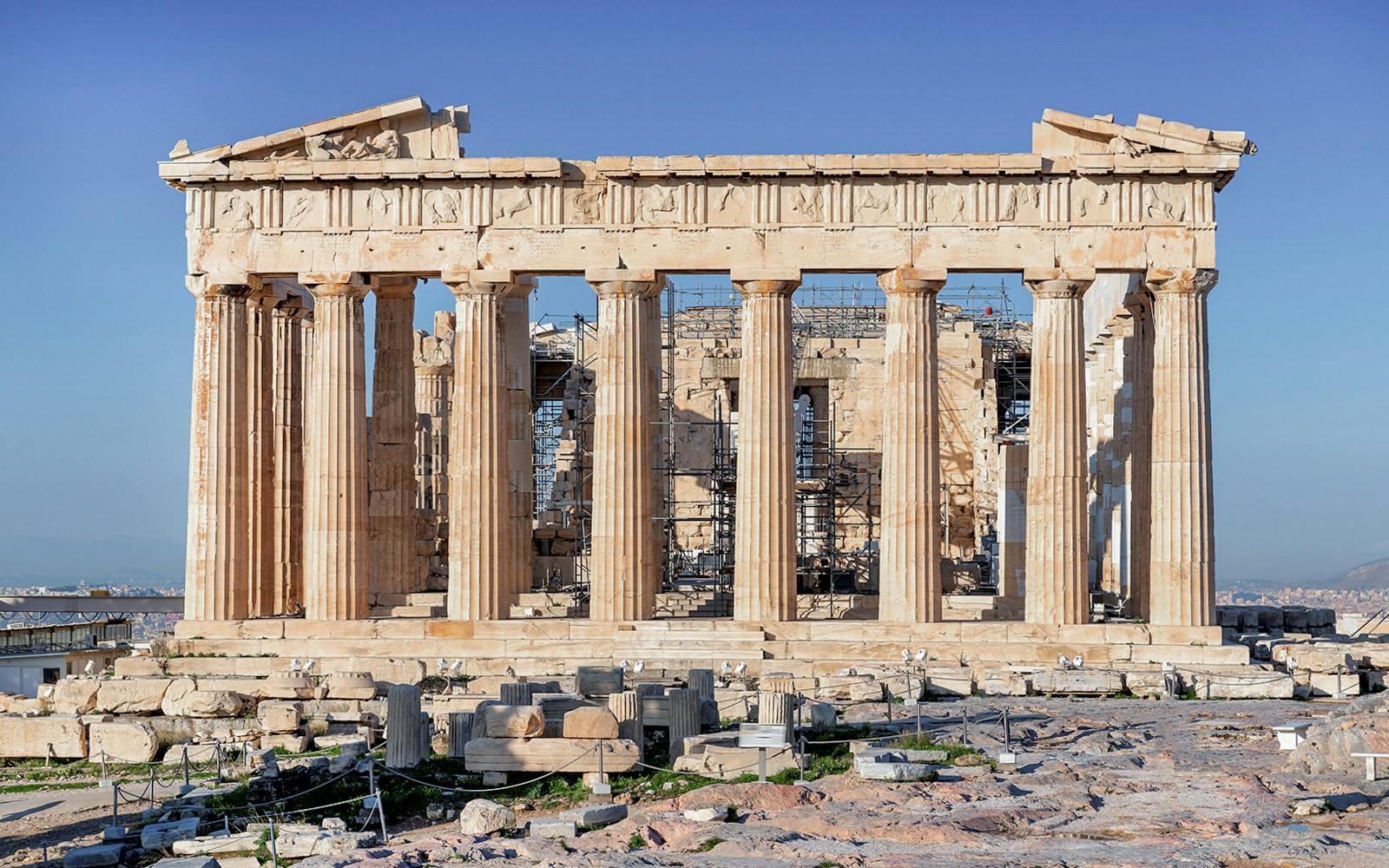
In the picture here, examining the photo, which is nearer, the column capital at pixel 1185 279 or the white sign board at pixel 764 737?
the white sign board at pixel 764 737

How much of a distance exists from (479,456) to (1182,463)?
51.2ft

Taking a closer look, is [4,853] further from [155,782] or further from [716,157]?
[716,157]

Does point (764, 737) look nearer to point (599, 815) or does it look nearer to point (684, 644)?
point (599, 815)

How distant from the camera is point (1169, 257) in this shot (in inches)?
1462

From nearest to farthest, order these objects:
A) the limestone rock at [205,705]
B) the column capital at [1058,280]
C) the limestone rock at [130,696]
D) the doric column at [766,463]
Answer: the limestone rock at [205,705] < the limestone rock at [130,696] < the column capital at [1058,280] < the doric column at [766,463]

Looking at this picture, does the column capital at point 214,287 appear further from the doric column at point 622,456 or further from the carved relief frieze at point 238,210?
the doric column at point 622,456

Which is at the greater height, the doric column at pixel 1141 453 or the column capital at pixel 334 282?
the column capital at pixel 334 282

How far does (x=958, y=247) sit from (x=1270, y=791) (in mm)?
18333

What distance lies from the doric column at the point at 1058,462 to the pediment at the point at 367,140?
534 inches

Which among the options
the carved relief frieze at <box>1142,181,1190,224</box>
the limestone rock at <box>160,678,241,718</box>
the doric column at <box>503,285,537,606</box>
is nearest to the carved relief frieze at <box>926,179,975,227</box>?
the carved relief frieze at <box>1142,181,1190,224</box>

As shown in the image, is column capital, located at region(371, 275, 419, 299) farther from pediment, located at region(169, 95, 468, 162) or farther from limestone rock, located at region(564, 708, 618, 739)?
limestone rock, located at region(564, 708, 618, 739)

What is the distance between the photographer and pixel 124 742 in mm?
29609

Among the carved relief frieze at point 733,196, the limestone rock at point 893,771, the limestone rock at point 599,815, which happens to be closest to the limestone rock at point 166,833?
the limestone rock at point 599,815

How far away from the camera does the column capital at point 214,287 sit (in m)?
38.9
